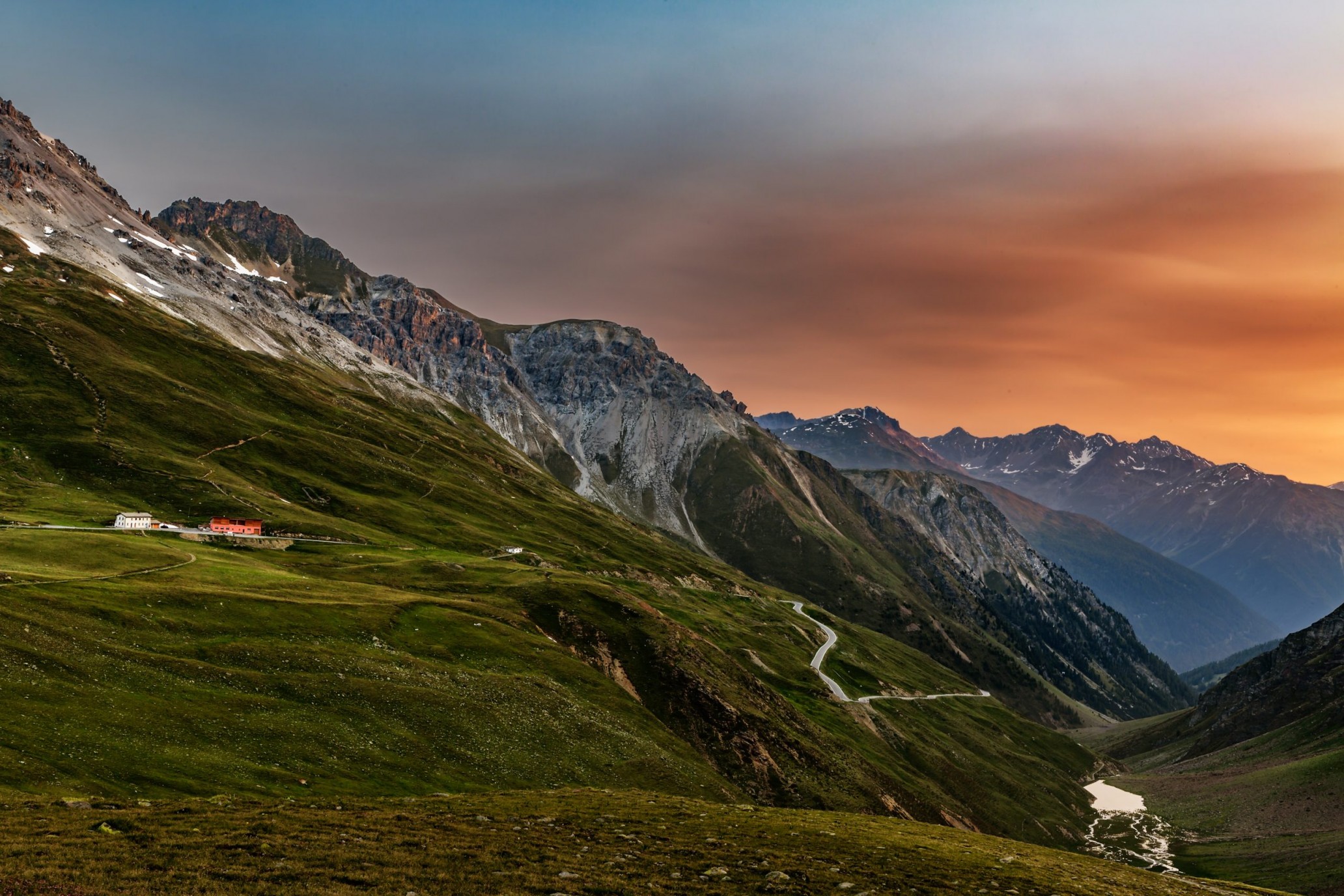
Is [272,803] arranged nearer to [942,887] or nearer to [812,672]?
[942,887]

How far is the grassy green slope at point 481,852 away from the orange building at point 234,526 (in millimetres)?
105000

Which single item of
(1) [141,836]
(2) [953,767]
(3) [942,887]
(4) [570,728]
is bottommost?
(2) [953,767]

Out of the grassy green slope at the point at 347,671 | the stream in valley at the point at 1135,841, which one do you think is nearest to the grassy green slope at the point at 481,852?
the grassy green slope at the point at 347,671

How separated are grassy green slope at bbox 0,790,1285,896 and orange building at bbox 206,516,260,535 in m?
105

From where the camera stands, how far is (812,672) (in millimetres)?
182375

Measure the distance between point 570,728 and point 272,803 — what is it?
38515 mm

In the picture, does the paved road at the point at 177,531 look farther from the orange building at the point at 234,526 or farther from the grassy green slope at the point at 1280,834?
the grassy green slope at the point at 1280,834

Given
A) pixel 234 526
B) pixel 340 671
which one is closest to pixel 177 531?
pixel 234 526

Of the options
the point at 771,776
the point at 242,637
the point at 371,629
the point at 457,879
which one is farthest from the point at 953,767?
the point at 457,879

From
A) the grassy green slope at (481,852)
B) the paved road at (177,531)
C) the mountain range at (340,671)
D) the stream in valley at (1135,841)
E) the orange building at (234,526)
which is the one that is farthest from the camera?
the stream in valley at (1135,841)

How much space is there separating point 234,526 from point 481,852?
122m

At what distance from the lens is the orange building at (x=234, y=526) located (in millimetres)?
132000

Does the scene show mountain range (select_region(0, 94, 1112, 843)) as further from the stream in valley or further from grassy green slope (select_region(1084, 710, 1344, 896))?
grassy green slope (select_region(1084, 710, 1344, 896))

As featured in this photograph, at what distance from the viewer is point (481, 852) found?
34.4 meters
